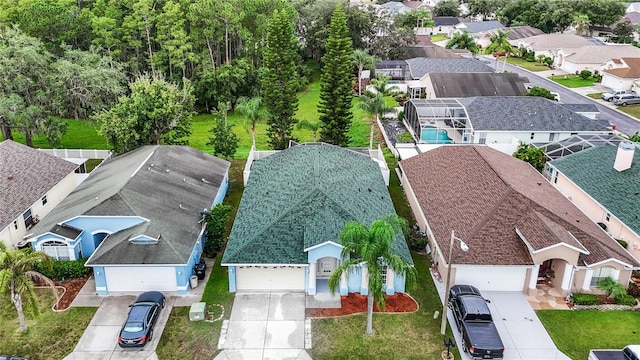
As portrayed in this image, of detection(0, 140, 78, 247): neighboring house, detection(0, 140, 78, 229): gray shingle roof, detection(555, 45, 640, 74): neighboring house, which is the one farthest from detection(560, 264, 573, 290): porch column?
detection(555, 45, 640, 74): neighboring house

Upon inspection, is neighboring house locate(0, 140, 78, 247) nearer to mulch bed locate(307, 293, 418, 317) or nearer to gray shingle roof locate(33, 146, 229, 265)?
gray shingle roof locate(33, 146, 229, 265)

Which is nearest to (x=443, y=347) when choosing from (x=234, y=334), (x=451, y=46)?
(x=234, y=334)

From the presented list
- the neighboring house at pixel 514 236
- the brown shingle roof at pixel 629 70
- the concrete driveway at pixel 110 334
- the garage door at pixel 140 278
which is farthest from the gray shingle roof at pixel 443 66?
the concrete driveway at pixel 110 334

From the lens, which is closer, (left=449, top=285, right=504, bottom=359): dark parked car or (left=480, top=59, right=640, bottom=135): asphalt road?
(left=449, top=285, right=504, bottom=359): dark parked car

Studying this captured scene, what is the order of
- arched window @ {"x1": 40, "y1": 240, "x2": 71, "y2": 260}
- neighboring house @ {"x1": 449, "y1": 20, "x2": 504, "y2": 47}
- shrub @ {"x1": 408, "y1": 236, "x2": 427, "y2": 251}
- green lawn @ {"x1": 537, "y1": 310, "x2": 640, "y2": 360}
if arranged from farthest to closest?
neighboring house @ {"x1": 449, "y1": 20, "x2": 504, "y2": 47}
shrub @ {"x1": 408, "y1": 236, "x2": 427, "y2": 251}
arched window @ {"x1": 40, "y1": 240, "x2": 71, "y2": 260}
green lawn @ {"x1": 537, "y1": 310, "x2": 640, "y2": 360}

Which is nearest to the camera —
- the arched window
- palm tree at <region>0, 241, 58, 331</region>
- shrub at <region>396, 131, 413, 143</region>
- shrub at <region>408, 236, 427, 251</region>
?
palm tree at <region>0, 241, 58, 331</region>

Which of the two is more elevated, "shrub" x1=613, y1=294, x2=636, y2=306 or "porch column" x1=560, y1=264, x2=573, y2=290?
"porch column" x1=560, y1=264, x2=573, y2=290

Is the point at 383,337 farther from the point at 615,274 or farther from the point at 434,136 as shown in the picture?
the point at 434,136

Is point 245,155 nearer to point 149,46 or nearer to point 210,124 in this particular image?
point 210,124
